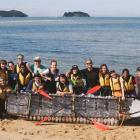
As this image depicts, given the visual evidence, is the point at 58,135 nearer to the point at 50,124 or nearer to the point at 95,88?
the point at 50,124

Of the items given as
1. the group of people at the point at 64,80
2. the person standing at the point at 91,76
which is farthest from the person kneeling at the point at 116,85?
the person standing at the point at 91,76

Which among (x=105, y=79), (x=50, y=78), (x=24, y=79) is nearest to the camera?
(x=50, y=78)

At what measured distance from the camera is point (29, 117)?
1398cm

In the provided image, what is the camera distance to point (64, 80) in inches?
540

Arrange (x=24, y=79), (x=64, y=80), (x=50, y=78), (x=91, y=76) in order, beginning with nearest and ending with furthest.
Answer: (x=64, y=80), (x=50, y=78), (x=24, y=79), (x=91, y=76)

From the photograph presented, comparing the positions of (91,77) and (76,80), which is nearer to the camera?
(76,80)

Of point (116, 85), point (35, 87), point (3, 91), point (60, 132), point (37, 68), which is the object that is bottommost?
point (60, 132)

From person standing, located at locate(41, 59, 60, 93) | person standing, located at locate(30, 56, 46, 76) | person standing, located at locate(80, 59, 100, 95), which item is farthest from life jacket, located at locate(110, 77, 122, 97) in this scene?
person standing, located at locate(30, 56, 46, 76)

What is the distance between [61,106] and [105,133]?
1.70 m

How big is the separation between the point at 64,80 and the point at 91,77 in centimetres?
122

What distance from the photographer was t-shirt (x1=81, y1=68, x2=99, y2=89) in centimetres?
1457

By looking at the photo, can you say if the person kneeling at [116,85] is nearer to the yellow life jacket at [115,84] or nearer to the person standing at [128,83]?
the yellow life jacket at [115,84]

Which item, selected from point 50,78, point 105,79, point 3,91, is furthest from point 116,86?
point 3,91

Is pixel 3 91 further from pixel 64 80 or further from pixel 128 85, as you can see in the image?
pixel 128 85
